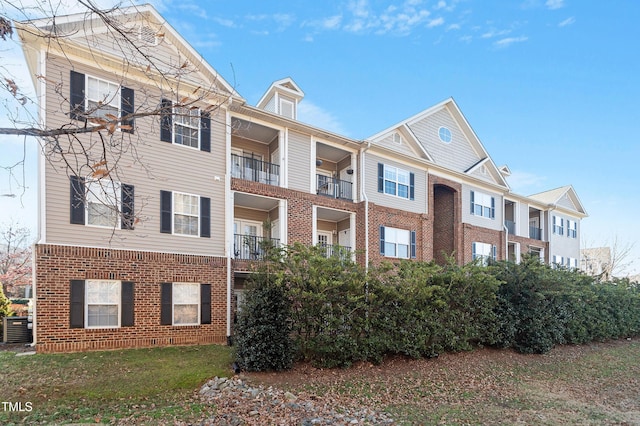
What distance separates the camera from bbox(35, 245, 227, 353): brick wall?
35.7 feet

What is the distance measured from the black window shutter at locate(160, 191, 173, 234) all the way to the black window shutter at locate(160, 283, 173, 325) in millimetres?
1814

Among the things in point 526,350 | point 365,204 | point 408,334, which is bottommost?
point 526,350

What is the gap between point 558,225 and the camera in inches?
1184

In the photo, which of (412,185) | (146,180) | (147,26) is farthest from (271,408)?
(412,185)

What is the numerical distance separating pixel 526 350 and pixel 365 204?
844 centimetres

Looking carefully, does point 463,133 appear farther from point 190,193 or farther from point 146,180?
point 146,180

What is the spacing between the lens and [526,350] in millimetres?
13688

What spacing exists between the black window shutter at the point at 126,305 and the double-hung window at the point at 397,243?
10.9m

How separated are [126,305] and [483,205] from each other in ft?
65.7

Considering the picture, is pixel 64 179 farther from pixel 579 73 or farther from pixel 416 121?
pixel 579 73

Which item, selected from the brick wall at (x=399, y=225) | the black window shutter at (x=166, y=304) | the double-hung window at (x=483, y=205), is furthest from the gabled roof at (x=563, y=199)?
the black window shutter at (x=166, y=304)

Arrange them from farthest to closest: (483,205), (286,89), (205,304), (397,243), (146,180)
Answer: (483,205) → (397,243) → (286,89) → (205,304) → (146,180)

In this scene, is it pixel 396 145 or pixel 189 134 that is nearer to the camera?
pixel 189 134

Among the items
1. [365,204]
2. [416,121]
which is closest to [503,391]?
[365,204]
